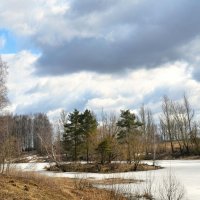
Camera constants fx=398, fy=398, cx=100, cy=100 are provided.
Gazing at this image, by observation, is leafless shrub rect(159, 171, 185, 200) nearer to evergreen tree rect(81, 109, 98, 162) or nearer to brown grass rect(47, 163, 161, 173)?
brown grass rect(47, 163, 161, 173)

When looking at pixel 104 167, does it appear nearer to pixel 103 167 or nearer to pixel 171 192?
pixel 103 167

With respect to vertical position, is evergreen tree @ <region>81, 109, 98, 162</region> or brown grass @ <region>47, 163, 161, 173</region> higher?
evergreen tree @ <region>81, 109, 98, 162</region>

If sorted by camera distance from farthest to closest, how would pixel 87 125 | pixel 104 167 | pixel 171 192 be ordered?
pixel 87 125, pixel 104 167, pixel 171 192

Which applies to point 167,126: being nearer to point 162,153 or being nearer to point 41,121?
point 162,153

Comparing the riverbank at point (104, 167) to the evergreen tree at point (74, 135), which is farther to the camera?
the evergreen tree at point (74, 135)

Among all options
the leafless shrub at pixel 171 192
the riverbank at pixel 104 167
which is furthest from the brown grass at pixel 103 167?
the leafless shrub at pixel 171 192

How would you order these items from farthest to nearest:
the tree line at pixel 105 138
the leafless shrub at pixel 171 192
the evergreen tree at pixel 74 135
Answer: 1. the evergreen tree at pixel 74 135
2. the tree line at pixel 105 138
3. the leafless shrub at pixel 171 192

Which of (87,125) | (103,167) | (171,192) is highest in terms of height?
(87,125)

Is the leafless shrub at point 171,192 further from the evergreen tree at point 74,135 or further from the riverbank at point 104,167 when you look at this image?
the evergreen tree at point 74,135

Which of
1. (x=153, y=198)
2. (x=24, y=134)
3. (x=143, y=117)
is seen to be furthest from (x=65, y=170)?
(x=24, y=134)

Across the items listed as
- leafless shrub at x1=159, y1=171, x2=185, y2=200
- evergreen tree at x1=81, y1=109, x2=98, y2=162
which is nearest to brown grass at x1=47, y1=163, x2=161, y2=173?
evergreen tree at x1=81, y1=109, x2=98, y2=162

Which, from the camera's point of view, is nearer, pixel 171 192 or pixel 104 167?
pixel 171 192

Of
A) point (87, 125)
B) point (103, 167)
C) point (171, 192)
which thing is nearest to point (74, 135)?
point (87, 125)

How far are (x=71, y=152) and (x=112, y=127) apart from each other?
833 cm
